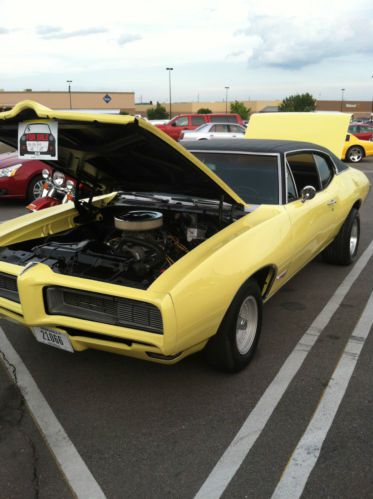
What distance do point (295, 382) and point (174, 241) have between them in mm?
1335

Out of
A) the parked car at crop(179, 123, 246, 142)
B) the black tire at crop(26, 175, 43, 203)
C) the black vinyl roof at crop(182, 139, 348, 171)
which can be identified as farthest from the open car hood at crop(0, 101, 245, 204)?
the parked car at crop(179, 123, 246, 142)

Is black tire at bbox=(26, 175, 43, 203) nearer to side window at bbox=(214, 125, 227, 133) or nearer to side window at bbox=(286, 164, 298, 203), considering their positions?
side window at bbox=(286, 164, 298, 203)

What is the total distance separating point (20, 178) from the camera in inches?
357

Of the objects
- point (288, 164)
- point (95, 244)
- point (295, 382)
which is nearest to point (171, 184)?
point (95, 244)

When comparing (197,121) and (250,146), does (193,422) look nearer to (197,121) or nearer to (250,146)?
(250,146)

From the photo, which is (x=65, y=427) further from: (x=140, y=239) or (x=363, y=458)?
(x=363, y=458)

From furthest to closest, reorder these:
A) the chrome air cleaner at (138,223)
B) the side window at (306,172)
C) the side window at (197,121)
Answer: the side window at (197,121) < the side window at (306,172) < the chrome air cleaner at (138,223)

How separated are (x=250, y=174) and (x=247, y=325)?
1.48 meters

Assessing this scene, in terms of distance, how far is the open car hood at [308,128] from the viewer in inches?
250

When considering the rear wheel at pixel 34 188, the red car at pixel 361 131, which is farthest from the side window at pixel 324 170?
the red car at pixel 361 131

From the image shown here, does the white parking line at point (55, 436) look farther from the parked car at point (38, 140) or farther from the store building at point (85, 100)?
the store building at point (85, 100)

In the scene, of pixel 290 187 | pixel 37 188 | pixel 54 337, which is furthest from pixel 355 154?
pixel 54 337

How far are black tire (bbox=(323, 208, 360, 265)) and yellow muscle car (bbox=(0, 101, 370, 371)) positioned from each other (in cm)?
41

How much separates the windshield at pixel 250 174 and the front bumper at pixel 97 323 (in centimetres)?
166
